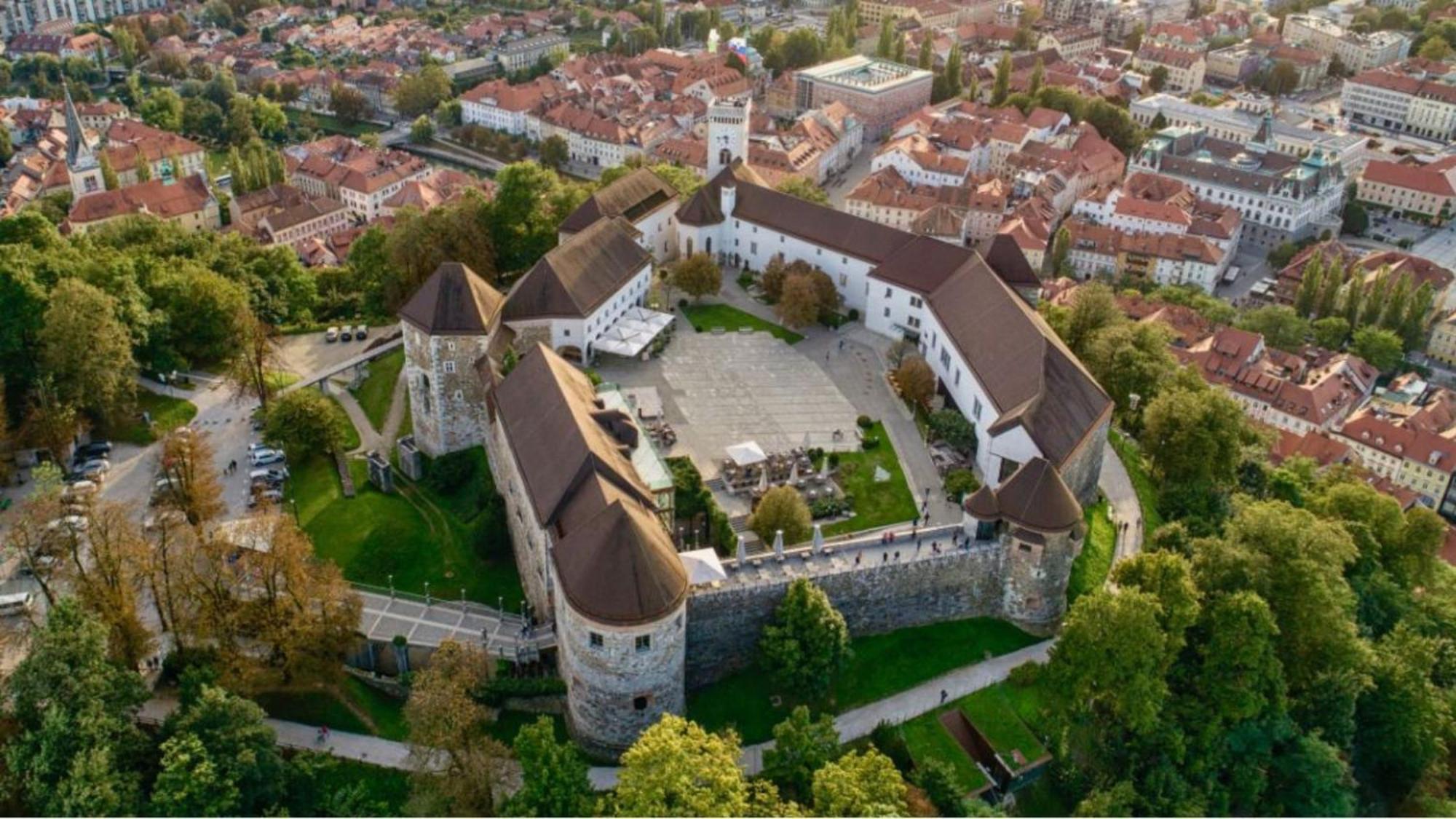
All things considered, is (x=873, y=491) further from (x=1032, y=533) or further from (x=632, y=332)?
(x=632, y=332)

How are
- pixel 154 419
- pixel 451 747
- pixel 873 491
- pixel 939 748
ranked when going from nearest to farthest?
pixel 451 747
pixel 939 748
pixel 873 491
pixel 154 419

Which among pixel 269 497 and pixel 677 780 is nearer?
pixel 677 780

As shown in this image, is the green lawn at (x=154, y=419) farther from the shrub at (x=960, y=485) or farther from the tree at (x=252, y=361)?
the shrub at (x=960, y=485)

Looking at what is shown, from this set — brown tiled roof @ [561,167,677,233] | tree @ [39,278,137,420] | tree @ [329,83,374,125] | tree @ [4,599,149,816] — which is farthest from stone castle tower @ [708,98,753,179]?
tree @ [329,83,374,125]

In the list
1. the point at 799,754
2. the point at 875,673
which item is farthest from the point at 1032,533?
the point at 799,754

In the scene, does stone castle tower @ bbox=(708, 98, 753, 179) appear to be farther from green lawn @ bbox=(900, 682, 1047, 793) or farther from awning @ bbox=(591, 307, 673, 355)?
green lawn @ bbox=(900, 682, 1047, 793)
